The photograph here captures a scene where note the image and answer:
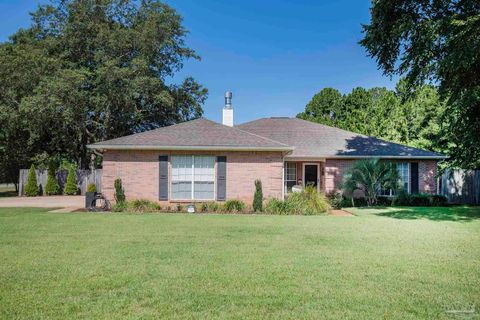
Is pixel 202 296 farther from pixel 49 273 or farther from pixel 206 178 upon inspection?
pixel 206 178

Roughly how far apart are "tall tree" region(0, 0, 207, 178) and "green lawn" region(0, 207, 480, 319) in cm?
1796

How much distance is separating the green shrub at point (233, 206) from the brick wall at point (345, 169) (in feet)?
21.8

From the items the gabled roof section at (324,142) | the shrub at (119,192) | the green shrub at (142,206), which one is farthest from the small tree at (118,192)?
the gabled roof section at (324,142)

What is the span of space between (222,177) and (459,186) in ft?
47.1

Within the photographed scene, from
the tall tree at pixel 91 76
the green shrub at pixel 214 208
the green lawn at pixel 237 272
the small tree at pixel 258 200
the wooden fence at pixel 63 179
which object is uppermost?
the tall tree at pixel 91 76

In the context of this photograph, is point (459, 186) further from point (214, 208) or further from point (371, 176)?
point (214, 208)

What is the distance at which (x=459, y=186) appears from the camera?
2333cm

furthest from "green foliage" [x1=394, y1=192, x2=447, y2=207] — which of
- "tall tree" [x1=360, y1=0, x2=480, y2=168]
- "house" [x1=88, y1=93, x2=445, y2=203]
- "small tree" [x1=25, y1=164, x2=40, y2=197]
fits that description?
"small tree" [x1=25, y1=164, x2=40, y2=197]

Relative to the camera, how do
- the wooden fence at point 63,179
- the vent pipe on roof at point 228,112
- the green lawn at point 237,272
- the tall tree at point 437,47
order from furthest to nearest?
the wooden fence at point 63,179 → the vent pipe on roof at point 228,112 → the tall tree at point 437,47 → the green lawn at point 237,272

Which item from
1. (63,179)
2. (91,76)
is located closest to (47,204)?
(63,179)

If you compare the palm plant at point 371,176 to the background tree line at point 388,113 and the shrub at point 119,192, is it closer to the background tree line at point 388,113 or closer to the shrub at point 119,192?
the background tree line at point 388,113

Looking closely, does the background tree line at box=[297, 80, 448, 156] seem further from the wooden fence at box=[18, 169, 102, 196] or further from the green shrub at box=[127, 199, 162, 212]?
the wooden fence at box=[18, 169, 102, 196]

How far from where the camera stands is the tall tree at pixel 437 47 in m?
13.1

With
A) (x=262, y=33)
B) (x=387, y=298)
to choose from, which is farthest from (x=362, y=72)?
(x=387, y=298)
